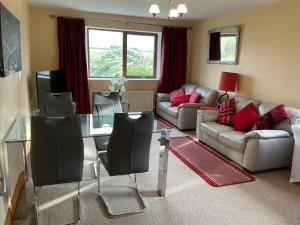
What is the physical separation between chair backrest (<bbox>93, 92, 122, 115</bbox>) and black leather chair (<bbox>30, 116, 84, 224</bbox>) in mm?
1445

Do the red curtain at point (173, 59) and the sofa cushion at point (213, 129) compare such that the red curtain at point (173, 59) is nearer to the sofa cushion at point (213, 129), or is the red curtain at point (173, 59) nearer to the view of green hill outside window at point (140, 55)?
the view of green hill outside window at point (140, 55)

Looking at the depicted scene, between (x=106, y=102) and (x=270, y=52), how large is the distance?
279cm

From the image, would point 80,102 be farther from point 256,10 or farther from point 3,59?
point 256,10

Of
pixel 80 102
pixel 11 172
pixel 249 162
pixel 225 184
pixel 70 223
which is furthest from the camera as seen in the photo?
pixel 80 102

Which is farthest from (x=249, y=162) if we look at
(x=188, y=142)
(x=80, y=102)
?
(x=80, y=102)

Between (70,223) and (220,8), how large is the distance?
421cm

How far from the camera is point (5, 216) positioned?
200 cm

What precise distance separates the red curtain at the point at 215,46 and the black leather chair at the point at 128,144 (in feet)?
11.7

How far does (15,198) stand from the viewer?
95.0 inches

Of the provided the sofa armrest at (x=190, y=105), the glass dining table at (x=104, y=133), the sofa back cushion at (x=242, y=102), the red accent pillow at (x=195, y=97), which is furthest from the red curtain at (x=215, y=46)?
the glass dining table at (x=104, y=133)

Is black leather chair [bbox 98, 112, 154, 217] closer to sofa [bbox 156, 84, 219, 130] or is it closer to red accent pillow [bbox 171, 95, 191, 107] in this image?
sofa [bbox 156, 84, 219, 130]

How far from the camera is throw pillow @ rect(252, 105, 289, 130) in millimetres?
3373

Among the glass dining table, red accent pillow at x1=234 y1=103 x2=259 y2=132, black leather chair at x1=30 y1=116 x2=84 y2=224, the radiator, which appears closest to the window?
the radiator

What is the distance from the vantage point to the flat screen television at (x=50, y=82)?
3.87m
